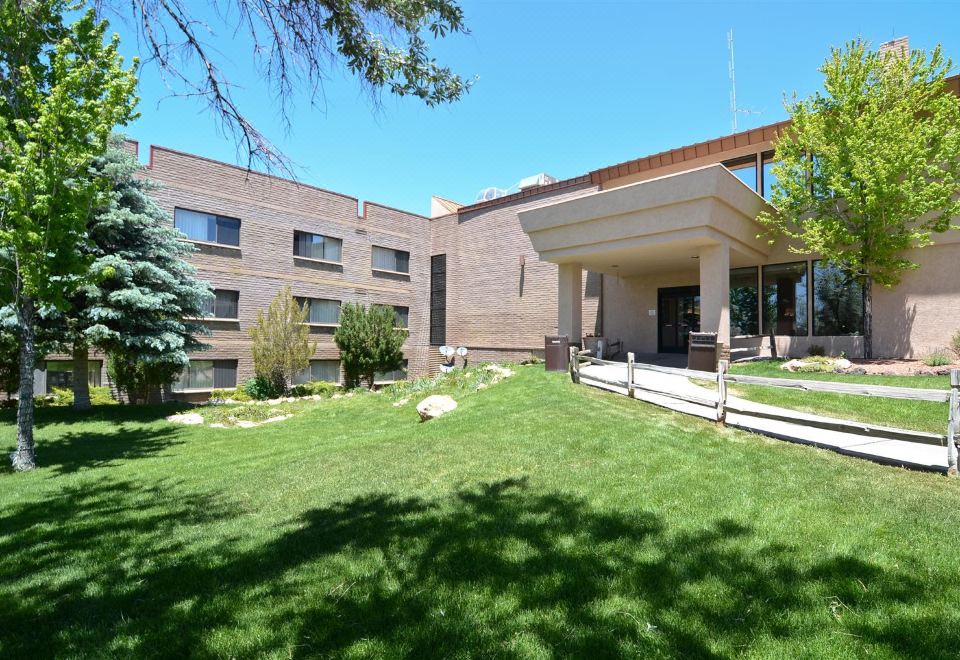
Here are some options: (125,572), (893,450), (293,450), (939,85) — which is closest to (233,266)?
(293,450)

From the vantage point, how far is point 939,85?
12.9 metres

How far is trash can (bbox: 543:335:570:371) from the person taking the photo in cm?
1522

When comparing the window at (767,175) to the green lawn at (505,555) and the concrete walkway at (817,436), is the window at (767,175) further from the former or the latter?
the green lawn at (505,555)

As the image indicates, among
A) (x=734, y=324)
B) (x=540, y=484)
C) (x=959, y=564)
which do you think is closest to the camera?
(x=959, y=564)

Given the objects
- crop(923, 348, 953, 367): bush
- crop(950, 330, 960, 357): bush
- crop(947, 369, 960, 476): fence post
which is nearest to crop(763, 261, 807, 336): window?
crop(923, 348, 953, 367): bush

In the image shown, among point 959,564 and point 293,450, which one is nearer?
point 959,564

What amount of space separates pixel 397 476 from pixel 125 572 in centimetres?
291

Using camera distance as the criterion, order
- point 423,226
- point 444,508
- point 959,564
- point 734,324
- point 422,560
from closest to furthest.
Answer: point 959,564
point 422,560
point 444,508
point 734,324
point 423,226

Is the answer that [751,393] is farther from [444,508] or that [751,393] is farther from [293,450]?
[293,450]

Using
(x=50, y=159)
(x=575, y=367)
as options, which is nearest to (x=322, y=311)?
(x=575, y=367)

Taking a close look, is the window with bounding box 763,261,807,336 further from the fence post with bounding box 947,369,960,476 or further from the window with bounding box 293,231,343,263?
the window with bounding box 293,231,343,263

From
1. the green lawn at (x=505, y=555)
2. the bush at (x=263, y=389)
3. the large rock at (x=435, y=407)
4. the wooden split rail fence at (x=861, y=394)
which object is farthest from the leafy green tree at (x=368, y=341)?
the wooden split rail fence at (x=861, y=394)

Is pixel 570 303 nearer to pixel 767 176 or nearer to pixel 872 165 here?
pixel 767 176

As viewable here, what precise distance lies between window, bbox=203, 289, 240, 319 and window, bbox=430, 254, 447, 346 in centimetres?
1075
